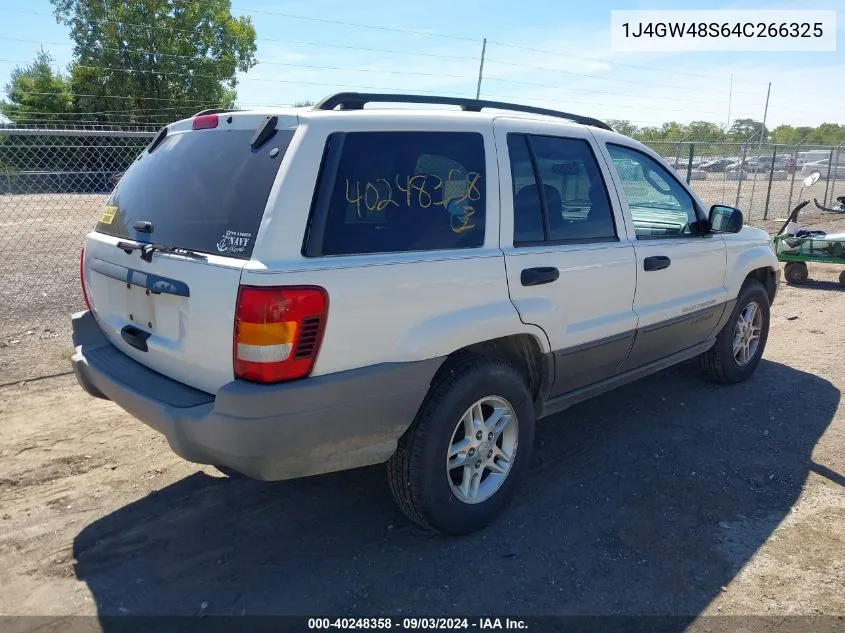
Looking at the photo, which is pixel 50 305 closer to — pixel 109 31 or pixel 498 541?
pixel 498 541

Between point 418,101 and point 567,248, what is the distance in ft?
3.59

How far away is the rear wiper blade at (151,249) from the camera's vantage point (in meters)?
2.68

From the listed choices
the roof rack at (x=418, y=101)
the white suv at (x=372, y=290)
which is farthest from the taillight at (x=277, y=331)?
the roof rack at (x=418, y=101)

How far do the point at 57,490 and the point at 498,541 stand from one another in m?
2.39

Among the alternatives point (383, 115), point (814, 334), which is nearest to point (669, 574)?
point (383, 115)

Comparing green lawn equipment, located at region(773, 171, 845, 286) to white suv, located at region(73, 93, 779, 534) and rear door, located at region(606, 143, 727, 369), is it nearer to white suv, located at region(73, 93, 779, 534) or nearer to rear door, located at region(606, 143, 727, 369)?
rear door, located at region(606, 143, 727, 369)

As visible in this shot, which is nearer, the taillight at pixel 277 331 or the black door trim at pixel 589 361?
the taillight at pixel 277 331

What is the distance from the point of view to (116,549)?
3.00 metres

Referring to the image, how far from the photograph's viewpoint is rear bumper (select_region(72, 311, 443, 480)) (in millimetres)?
2438

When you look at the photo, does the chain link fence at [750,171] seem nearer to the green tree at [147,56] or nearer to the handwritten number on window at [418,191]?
the handwritten number on window at [418,191]

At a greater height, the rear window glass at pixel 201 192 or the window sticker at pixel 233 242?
the rear window glass at pixel 201 192

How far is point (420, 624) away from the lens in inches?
102

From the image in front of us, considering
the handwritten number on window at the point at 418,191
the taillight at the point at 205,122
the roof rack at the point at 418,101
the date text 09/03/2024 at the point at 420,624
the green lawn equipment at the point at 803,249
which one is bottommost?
the date text 09/03/2024 at the point at 420,624

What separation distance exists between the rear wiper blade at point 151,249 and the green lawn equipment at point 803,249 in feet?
28.4
